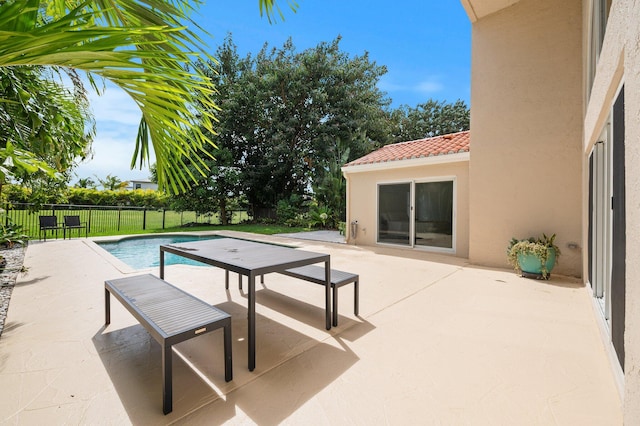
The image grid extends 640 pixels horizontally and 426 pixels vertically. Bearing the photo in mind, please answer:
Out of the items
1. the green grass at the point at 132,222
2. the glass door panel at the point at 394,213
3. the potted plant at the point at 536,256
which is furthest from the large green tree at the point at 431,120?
the potted plant at the point at 536,256

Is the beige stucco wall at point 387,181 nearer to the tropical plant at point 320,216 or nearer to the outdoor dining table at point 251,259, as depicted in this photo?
the tropical plant at point 320,216

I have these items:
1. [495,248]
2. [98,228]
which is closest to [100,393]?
[495,248]

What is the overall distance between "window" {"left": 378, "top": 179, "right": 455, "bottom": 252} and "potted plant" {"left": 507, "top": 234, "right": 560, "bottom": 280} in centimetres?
252

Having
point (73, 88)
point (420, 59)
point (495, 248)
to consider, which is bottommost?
point (495, 248)

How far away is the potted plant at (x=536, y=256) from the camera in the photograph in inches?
243

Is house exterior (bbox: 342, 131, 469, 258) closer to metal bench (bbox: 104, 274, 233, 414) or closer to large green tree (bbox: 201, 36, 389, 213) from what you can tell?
metal bench (bbox: 104, 274, 233, 414)

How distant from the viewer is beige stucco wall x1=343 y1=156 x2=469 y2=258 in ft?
28.6

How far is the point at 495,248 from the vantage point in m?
7.45

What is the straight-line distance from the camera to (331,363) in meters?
2.95

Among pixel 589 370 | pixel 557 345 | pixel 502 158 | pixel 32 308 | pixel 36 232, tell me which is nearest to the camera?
pixel 589 370

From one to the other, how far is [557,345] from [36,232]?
17732 millimetres

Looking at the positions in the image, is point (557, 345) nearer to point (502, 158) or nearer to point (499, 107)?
point (502, 158)

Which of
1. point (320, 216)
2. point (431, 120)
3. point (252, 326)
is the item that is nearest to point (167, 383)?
point (252, 326)

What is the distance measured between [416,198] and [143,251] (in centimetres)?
1024
